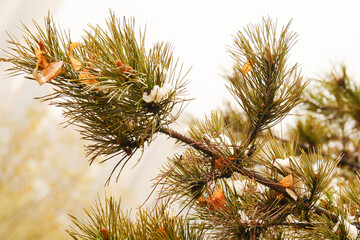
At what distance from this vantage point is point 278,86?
0.26m

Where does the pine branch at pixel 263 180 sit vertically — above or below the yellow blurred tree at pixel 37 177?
below

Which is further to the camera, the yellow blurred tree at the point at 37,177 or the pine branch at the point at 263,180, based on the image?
the yellow blurred tree at the point at 37,177

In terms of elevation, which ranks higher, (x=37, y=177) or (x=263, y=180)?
(x=37, y=177)

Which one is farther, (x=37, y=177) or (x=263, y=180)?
(x=37, y=177)

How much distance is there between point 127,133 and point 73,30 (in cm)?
166

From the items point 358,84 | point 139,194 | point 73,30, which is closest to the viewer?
point 358,84

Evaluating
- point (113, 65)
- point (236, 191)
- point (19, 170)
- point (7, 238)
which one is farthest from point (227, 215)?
point (7, 238)

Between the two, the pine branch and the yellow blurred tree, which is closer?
the pine branch

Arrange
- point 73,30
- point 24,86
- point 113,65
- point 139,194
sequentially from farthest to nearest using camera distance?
point 139,194, point 24,86, point 73,30, point 113,65

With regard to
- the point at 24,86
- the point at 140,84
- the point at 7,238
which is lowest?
the point at 140,84

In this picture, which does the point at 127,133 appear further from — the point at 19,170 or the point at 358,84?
the point at 19,170

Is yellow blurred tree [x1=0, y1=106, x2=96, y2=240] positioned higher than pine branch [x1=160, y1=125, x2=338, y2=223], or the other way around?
yellow blurred tree [x1=0, y1=106, x2=96, y2=240]

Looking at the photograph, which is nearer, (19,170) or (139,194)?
(19,170)

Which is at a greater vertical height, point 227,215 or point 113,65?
point 113,65
